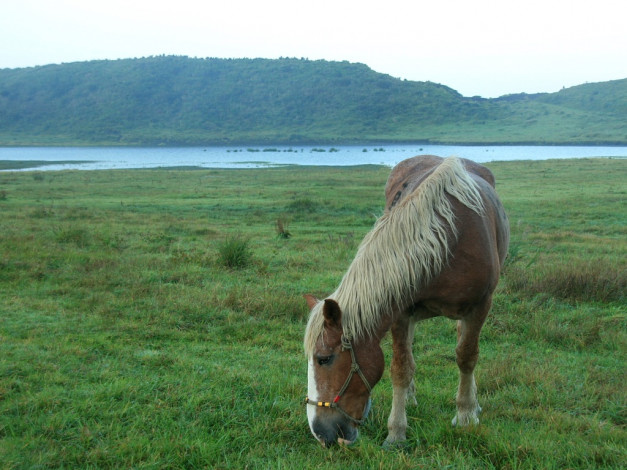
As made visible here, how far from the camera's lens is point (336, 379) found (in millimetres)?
2934

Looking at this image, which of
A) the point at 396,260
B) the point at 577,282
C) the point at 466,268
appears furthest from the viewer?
the point at 577,282

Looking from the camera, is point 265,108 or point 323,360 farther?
point 265,108

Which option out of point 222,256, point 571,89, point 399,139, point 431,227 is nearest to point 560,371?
point 431,227

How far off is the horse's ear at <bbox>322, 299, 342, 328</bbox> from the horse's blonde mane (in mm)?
58

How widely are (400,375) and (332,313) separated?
39.0 inches

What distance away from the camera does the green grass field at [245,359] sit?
10.6 ft

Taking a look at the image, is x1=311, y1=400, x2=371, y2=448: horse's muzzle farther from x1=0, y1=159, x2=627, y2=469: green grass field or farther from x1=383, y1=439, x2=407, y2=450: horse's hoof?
x1=383, y1=439, x2=407, y2=450: horse's hoof

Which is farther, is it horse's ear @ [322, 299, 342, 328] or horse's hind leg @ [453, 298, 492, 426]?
horse's hind leg @ [453, 298, 492, 426]

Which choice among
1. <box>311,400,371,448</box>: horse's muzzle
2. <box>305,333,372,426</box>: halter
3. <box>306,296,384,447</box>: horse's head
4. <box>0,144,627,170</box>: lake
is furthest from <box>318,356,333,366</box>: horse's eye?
<box>0,144,627,170</box>: lake

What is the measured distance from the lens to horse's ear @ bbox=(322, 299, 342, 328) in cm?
279

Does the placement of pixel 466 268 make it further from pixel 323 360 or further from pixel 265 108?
pixel 265 108

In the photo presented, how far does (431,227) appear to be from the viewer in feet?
10.6

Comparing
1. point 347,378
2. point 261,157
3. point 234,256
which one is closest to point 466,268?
point 347,378

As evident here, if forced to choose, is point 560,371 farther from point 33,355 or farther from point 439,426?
point 33,355
